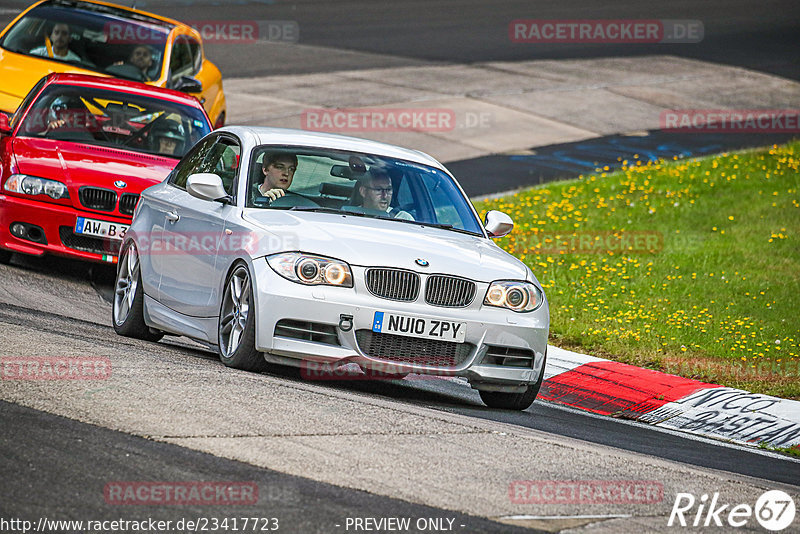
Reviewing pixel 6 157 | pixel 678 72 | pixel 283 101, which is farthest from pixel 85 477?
pixel 678 72

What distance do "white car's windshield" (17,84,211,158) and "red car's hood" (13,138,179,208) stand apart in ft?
0.78

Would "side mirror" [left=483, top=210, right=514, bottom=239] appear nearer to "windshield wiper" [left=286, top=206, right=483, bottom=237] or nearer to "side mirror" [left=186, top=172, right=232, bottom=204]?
"windshield wiper" [left=286, top=206, right=483, bottom=237]

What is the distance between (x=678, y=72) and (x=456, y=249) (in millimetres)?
24258

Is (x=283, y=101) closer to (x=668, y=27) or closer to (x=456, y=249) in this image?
(x=456, y=249)

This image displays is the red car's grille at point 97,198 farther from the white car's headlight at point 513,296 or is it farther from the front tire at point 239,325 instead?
the white car's headlight at point 513,296

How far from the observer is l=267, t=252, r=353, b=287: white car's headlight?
7828 mm

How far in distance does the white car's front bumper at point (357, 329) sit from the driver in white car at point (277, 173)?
0.97m

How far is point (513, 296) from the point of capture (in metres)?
8.23

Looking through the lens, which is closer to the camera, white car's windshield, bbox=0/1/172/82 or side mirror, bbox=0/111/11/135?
side mirror, bbox=0/111/11/135

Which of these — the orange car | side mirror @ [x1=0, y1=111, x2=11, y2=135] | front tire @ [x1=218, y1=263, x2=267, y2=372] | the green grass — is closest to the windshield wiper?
front tire @ [x1=218, y1=263, x2=267, y2=372]

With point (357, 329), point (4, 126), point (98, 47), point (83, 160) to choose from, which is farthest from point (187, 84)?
point (357, 329)

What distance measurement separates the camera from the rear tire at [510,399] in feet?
28.3

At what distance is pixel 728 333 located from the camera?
11.8m

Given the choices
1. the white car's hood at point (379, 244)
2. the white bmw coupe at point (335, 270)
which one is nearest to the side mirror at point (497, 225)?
the white bmw coupe at point (335, 270)
